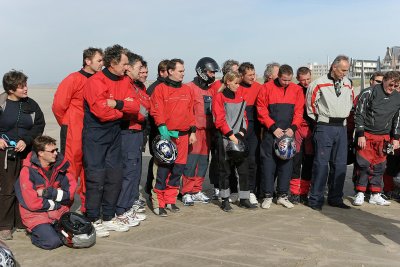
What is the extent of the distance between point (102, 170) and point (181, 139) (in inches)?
60.1

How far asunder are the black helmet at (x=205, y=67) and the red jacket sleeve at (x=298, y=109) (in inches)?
49.8

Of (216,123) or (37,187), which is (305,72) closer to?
(216,123)

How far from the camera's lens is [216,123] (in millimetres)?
6625

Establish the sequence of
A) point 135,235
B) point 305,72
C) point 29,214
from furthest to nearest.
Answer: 1. point 305,72
2. point 135,235
3. point 29,214

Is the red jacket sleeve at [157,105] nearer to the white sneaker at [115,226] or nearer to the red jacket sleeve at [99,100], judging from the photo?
the red jacket sleeve at [99,100]

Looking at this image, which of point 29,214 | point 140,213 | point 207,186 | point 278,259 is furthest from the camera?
point 207,186

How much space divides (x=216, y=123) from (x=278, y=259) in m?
2.42

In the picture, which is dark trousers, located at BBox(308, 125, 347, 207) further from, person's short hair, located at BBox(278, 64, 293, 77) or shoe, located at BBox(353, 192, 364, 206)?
person's short hair, located at BBox(278, 64, 293, 77)

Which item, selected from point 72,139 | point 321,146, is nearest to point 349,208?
point 321,146

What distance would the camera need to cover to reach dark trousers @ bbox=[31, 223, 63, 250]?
16.4 ft

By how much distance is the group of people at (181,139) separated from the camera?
538 cm

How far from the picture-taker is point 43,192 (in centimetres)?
517

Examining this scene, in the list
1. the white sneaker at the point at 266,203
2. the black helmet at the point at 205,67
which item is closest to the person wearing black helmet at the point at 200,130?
the black helmet at the point at 205,67

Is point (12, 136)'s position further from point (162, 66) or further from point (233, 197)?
point (233, 197)
